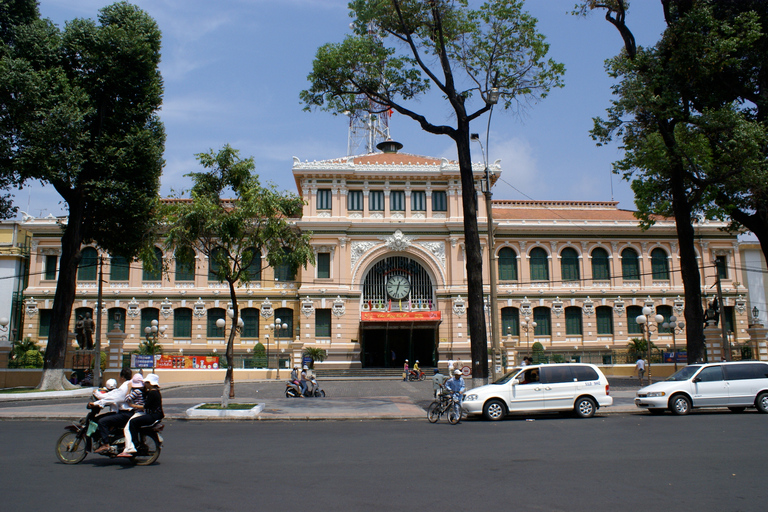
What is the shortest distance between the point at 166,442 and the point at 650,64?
65.8 ft

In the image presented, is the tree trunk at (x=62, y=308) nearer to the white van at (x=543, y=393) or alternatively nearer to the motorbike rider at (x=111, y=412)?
the motorbike rider at (x=111, y=412)

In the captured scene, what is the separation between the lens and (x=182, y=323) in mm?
42875

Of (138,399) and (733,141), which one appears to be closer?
(138,399)

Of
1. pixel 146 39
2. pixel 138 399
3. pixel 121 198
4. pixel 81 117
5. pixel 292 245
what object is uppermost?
pixel 146 39

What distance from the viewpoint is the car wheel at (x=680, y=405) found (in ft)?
56.0

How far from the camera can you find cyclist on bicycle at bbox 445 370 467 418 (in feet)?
51.0

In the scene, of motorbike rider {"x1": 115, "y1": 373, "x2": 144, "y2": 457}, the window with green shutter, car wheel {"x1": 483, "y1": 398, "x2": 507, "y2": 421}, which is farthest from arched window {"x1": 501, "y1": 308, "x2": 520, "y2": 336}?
motorbike rider {"x1": 115, "y1": 373, "x2": 144, "y2": 457}

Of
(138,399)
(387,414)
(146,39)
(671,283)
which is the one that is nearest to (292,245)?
(387,414)

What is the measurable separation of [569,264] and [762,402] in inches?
1112

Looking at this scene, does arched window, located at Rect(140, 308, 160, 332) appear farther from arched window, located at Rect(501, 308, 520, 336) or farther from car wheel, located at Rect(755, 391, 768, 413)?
car wheel, located at Rect(755, 391, 768, 413)

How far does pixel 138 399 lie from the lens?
31.6ft

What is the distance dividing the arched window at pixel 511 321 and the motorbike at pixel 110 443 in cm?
3622

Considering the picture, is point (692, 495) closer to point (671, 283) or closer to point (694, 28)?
point (694, 28)

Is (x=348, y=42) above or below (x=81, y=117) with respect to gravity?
above
